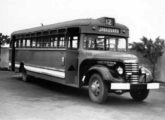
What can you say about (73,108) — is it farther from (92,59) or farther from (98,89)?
(92,59)

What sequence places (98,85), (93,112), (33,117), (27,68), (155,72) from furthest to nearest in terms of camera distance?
(155,72), (27,68), (98,85), (93,112), (33,117)

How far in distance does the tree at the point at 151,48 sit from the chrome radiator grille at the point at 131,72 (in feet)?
22.0

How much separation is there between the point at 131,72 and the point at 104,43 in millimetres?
1660

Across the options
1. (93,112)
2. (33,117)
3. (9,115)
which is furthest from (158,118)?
(9,115)

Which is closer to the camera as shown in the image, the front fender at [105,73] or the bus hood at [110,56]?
the front fender at [105,73]

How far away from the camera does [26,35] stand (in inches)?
527

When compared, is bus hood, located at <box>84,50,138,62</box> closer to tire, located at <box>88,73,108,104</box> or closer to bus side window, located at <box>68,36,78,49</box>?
tire, located at <box>88,73,108,104</box>

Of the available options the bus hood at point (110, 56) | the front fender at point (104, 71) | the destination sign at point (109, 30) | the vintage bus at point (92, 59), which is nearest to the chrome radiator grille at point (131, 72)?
the vintage bus at point (92, 59)

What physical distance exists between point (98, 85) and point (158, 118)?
2.21m

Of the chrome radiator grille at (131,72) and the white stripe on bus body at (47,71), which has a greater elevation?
the chrome radiator grille at (131,72)

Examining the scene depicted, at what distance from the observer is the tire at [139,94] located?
8914 millimetres

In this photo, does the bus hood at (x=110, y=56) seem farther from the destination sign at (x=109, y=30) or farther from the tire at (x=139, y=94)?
the tire at (x=139, y=94)

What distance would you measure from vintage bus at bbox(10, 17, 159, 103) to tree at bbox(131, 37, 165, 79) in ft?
17.1

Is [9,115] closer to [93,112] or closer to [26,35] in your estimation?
[93,112]
